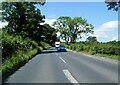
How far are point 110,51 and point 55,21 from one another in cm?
6275

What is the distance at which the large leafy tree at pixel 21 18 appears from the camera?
133ft

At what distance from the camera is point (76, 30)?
3302 inches

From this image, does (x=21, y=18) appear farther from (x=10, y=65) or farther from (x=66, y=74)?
(x=66, y=74)

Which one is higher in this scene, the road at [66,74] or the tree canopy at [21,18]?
the tree canopy at [21,18]

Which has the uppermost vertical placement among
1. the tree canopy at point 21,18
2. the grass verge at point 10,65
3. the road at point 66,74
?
the tree canopy at point 21,18

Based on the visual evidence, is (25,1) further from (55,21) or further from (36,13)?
(55,21)

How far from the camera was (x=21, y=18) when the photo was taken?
4194cm

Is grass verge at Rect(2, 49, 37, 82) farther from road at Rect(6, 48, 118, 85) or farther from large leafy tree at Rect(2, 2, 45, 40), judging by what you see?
large leafy tree at Rect(2, 2, 45, 40)

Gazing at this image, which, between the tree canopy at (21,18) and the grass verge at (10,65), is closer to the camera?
the grass verge at (10,65)

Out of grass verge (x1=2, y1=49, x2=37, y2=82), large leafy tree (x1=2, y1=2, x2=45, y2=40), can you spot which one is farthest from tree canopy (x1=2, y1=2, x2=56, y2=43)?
grass verge (x1=2, y1=49, x2=37, y2=82)

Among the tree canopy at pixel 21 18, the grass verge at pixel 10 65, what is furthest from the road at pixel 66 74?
the tree canopy at pixel 21 18

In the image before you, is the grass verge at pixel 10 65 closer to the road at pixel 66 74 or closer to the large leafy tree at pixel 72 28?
the road at pixel 66 74

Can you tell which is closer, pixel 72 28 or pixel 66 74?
pixel 66 74

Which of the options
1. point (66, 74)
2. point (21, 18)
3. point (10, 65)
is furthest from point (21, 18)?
point (66, 74)
